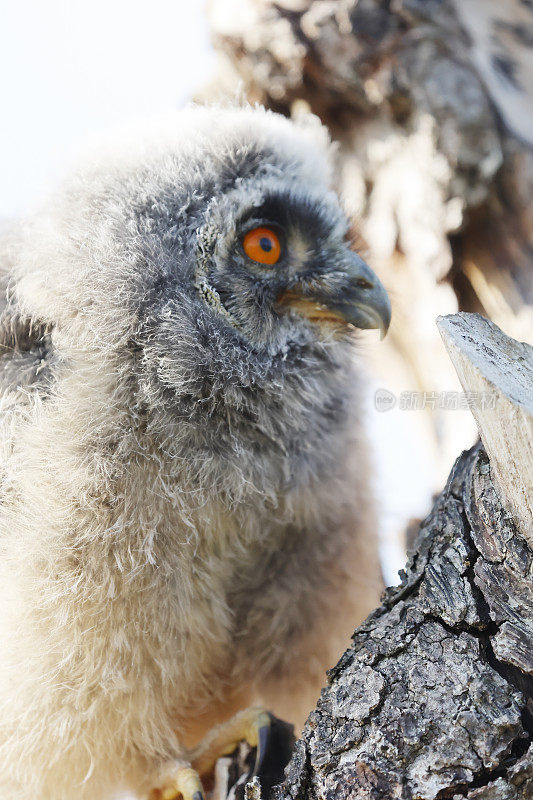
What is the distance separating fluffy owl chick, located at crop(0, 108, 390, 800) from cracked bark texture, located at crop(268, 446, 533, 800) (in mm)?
587

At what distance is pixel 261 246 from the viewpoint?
217 centimetres

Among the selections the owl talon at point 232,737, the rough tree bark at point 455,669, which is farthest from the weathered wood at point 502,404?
the owl talon at point 232,737

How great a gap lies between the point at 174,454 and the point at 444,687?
90 centimetres

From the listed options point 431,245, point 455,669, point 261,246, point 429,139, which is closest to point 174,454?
point 261,246

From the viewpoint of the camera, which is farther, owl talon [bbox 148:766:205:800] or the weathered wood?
owl talon [bbox 148:766:205:800]

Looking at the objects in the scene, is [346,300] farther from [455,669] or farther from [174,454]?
[455,669]

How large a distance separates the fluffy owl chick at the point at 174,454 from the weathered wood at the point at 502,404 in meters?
0.82

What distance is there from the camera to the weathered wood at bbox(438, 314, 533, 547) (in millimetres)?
1177

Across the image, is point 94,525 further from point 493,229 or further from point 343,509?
point 493,229

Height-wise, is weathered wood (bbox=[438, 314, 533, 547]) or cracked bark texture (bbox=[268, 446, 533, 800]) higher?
weathered wood (bbox=[438, 314, 533, 547])

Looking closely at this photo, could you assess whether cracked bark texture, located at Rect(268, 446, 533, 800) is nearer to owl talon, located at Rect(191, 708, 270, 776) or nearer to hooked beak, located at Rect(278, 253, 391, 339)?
owl talon, located at Rect(191, 708, 270, 776)

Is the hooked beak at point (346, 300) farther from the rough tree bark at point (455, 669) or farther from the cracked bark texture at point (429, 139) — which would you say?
the rough tree bark at point (455, 669)

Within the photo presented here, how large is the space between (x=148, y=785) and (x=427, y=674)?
3.58 ft

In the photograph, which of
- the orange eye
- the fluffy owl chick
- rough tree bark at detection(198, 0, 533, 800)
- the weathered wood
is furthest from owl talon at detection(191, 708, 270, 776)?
the orange eye
